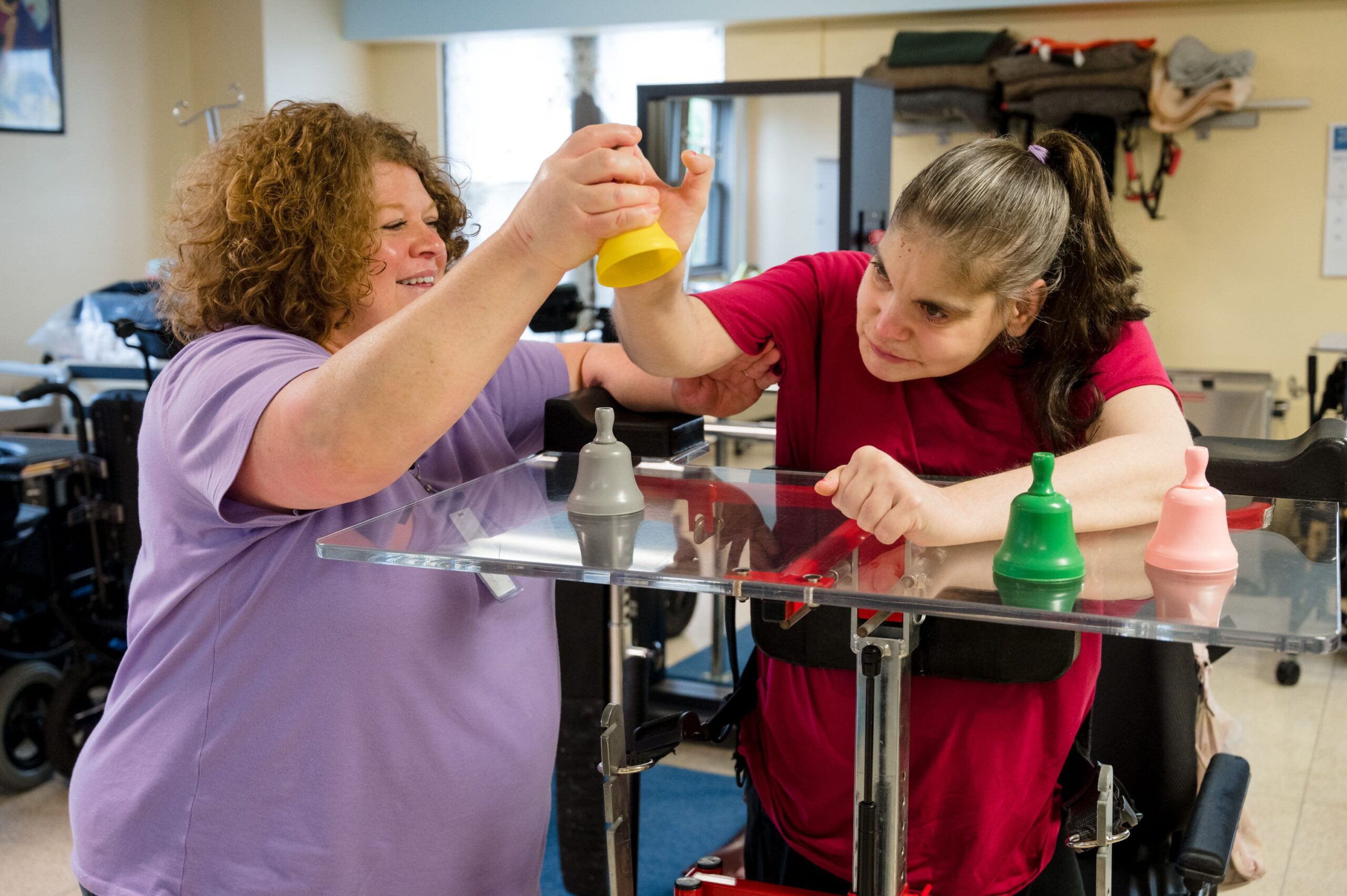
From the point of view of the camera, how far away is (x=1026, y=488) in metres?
0.94

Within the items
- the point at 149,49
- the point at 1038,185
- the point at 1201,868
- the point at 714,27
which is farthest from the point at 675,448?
the point at 149,49

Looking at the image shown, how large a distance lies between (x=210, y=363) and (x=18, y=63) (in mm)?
5353

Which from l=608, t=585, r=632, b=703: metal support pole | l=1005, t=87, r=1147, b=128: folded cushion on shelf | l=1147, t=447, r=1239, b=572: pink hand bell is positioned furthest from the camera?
l=1005, t=87, r=1147, b=128: folded cushion on shelf

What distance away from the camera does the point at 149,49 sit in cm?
617

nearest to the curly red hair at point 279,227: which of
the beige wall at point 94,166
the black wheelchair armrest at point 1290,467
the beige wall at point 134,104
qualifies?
the black wheelchair armrest at point 1290,467

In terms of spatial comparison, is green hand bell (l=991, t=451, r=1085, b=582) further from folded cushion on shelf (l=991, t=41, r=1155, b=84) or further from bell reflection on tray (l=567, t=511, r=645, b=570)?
folded cushion on shelf (l=991, t=41, r=1155, b=84)

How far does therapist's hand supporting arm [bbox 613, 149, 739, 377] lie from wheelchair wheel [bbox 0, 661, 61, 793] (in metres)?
2.35

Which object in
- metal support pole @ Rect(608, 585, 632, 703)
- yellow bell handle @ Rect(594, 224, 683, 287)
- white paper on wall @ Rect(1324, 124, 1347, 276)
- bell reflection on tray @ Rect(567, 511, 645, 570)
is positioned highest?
white paper on wall @ Rect(1324, 124, 1347, 276)

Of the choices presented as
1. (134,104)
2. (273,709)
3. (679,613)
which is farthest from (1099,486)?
(134,104)

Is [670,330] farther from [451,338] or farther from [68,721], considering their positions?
[68,721]

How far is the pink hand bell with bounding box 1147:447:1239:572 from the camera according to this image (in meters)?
0.83

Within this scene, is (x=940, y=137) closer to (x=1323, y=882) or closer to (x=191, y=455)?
(x=1323, y=882)

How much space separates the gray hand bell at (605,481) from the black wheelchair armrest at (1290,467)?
591 mm

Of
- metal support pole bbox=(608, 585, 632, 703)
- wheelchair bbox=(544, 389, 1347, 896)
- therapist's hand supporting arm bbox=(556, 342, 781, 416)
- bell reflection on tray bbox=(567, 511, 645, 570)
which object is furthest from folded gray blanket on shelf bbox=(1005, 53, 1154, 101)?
bell reflection on tray bbox=(567, 511, 645, 570)
